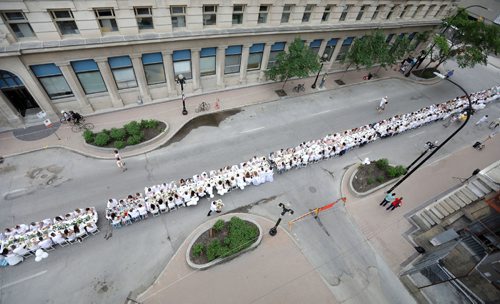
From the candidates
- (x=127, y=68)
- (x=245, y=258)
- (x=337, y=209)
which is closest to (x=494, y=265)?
(x=337, y=209)

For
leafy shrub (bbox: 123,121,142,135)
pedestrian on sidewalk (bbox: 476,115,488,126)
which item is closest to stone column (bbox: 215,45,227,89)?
leafy shrub (bbox: 123,121,142,135)

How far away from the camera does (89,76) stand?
60.8 ft

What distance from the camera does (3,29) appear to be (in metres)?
14.4

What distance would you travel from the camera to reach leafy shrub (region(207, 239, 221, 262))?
1335cm

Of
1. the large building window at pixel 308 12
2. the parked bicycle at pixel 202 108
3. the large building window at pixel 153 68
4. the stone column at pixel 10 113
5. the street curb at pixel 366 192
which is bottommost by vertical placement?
the street curb at pixel 366 192

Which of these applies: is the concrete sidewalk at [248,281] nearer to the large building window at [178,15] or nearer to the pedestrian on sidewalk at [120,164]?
the pedestrian on sidewalk at [120,164]

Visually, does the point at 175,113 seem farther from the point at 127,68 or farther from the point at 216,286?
the point at 216,286

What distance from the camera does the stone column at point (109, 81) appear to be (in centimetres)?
1783

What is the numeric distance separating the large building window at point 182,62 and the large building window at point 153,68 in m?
1.06

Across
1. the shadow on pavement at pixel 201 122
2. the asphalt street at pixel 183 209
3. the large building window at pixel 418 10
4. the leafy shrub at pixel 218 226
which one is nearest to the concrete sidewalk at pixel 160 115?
the shadow on pavement at pixel 201 122

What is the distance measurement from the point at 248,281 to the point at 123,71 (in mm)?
16691

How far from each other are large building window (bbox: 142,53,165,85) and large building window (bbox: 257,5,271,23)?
841 cm

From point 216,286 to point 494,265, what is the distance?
13.2 metres

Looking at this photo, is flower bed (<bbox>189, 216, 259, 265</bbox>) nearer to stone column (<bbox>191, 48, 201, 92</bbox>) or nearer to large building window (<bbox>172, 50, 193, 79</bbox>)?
stone column (<bbox>191, 48, 201, 92</bbox>)
